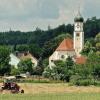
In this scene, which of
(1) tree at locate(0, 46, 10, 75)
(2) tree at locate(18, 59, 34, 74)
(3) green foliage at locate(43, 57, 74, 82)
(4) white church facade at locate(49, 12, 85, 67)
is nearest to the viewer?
(3) green foliage at locate(43, 57, 74, 82)

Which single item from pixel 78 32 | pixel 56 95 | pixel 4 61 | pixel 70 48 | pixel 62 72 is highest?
pixel 78 32

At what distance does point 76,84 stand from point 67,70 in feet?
80.6

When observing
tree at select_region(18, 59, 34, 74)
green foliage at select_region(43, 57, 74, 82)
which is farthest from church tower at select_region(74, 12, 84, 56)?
green foliage at select_region(43, 57, 74, 82)

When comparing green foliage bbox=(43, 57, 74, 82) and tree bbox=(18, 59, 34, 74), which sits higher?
tree bbox=(18, 59, 34, 74)

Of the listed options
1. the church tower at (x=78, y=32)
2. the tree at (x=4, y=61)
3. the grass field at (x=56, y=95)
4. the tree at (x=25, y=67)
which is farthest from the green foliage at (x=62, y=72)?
the grass field at (x=56, y=95)

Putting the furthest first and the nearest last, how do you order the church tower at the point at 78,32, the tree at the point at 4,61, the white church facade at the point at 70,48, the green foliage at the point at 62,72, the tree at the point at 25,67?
the church tower at the point at 78,32 < the white church facade at the point at 70,48 < the tree at the point at 25,67 < the tree at the point at 4,61 < the green foliage at the point at 62,72

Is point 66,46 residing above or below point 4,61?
above

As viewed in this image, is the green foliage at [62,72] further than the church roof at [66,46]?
No

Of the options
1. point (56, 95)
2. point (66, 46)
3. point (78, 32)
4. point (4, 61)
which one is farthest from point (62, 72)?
point (56, 95)

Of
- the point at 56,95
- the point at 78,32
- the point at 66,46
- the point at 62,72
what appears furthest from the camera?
the point at 78,32

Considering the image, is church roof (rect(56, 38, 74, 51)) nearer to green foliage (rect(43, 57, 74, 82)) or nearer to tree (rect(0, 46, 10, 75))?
green foliage (rect(43, 57, 74, 82))

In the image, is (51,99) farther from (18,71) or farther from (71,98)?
(18,71)

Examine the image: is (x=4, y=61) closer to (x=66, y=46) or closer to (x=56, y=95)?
(x=66, y=46)

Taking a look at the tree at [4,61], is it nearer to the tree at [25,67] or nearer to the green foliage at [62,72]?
the green foliage at [62,72]
